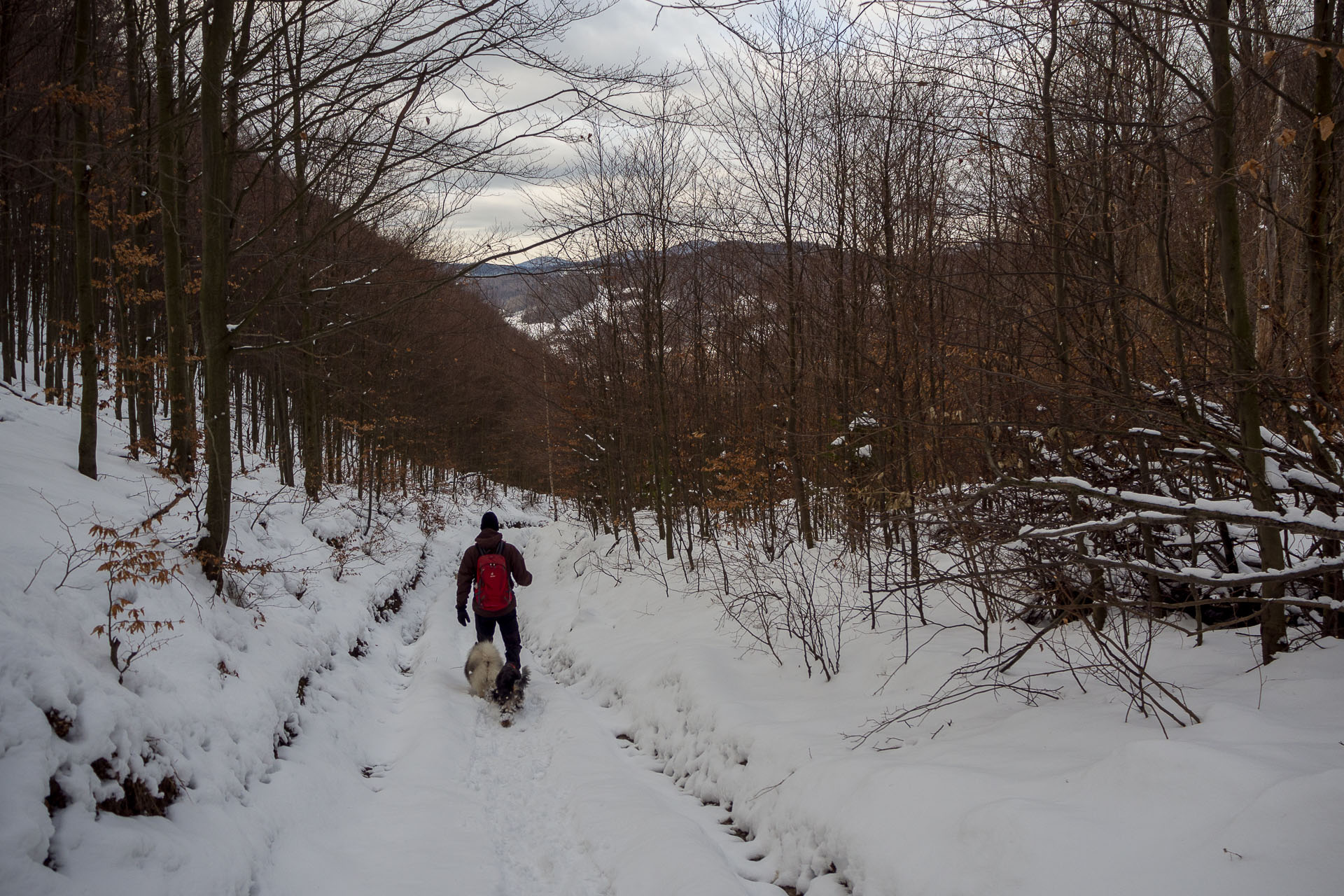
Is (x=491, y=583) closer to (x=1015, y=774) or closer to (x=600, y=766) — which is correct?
(x=600, y=766)

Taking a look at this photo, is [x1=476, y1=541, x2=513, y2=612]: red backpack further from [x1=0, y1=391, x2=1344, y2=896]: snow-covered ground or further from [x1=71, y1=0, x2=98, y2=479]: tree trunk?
[x1=71, y1=0, x2=98, y2=479]: tree trunk

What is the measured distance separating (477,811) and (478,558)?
352cm

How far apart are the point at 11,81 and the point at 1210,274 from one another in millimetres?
16058

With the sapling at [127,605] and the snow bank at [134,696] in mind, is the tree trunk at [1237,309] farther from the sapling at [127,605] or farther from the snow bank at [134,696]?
the sapling at [127,605]

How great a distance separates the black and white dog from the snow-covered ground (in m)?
0.29

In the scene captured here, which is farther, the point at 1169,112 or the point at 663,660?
the point at 663,660

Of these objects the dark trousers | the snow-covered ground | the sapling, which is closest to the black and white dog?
the dark trousers

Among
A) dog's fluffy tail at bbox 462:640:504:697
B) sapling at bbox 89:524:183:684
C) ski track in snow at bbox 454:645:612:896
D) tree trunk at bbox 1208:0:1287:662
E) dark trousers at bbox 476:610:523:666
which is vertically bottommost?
ski track in snow at bbox 454:645:612:896

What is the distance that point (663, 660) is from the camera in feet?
26.5

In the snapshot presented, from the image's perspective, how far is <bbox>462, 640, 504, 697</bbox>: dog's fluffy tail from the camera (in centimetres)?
789

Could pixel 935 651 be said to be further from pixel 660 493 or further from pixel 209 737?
pixel 660 493

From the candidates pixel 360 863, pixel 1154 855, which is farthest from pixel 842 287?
pixel 360 863

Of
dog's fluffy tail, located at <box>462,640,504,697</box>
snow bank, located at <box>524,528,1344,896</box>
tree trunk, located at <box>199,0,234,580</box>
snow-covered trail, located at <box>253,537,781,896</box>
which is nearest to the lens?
snow bank, located at <box>524,528,1344,896</box>

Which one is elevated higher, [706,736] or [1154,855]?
[1154,855]
